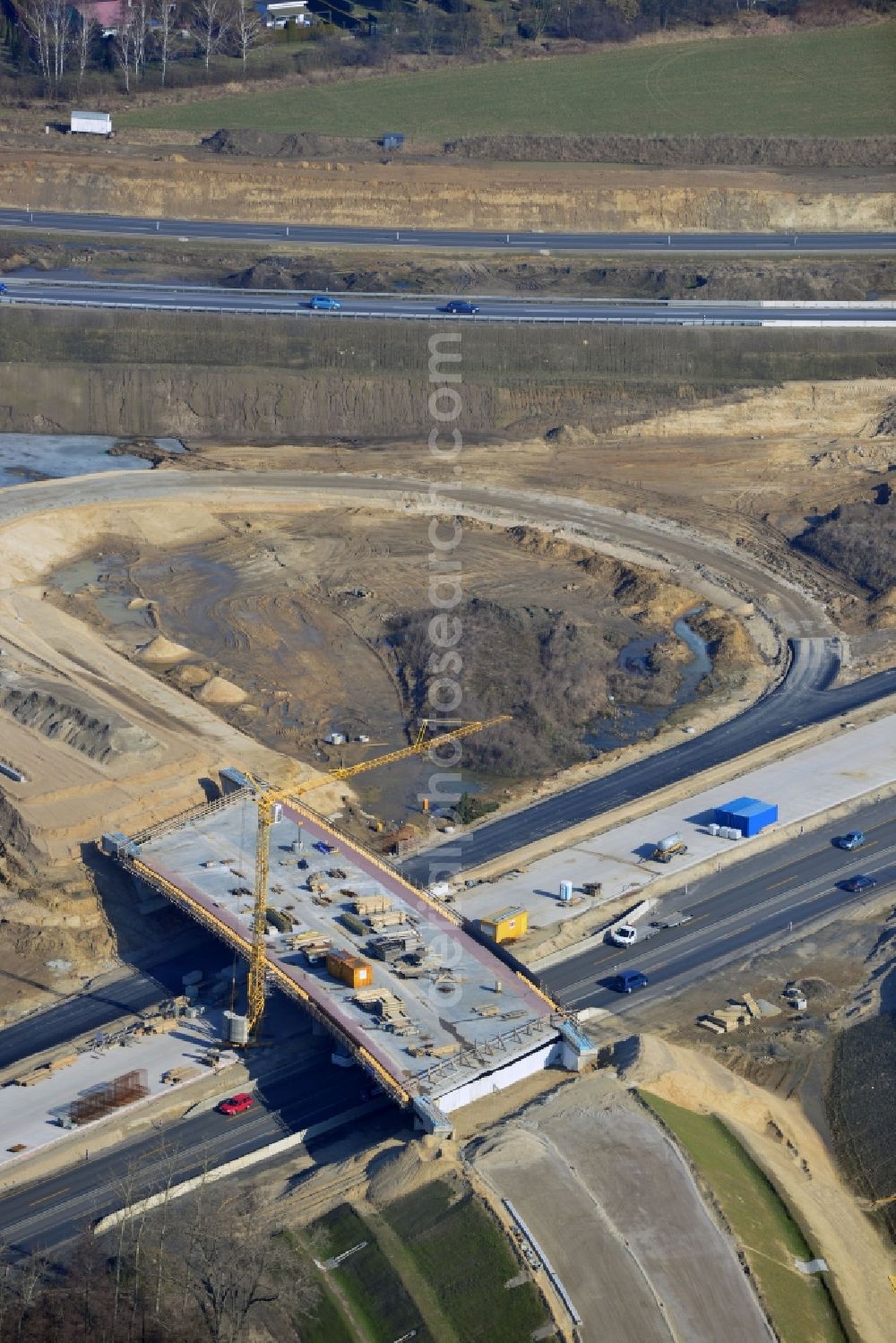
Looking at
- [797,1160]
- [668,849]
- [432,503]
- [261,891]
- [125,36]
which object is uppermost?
[125,36]

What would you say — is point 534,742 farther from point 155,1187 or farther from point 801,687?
point 155,1187

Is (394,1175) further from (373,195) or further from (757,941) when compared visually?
(373,195)

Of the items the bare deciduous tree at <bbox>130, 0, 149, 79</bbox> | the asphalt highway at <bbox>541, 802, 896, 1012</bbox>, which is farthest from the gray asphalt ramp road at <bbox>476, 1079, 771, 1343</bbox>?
the bare deciduous tree at <bbox>130, 0, 149, 79</bbox>

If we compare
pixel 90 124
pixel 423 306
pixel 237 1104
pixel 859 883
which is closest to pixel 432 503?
pixel 423 306

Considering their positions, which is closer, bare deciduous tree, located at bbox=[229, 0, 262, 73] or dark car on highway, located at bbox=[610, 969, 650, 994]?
dark car on highway, located at bbox=[610, 969, 650, 994]

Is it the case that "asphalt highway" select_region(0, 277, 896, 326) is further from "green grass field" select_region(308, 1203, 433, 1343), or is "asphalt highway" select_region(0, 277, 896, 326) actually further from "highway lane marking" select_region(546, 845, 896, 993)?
"green grass field" select_region(308, 1203, 433, 1343)

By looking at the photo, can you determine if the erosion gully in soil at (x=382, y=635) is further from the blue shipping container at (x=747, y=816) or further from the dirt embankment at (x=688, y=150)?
the dirt embankment at (x=688, y=150)

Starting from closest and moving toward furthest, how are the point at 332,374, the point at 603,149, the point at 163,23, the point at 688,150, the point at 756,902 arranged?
→ 1. the point at 756,902
2. the point at 332,374
3. the point at 603,149
4. the point at 688,150
5. the point at 163,23
